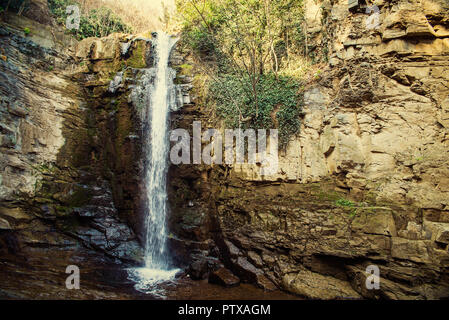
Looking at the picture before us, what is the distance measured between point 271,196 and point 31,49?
9.98 metres

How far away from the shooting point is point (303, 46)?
8836 millimetres

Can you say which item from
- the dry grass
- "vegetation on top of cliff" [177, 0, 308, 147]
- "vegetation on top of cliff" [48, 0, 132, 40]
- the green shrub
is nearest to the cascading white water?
"vegetation on top of cliff" [177, 0, 308, 147]

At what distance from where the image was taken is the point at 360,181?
6340 mm

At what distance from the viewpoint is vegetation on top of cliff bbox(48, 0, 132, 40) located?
1088cm

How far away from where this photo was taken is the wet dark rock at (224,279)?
6118mm

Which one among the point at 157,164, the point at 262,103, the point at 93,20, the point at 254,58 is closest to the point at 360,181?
the point at 262,103

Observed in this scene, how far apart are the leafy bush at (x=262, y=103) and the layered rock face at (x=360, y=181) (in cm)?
41

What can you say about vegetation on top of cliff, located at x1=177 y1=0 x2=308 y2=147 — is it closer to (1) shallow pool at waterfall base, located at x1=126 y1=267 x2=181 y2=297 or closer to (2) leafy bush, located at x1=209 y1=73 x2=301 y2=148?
(2) leafy bush, located at x1=209 y1=73 x2=301 y2=148

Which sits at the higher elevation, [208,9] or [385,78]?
[208,9]

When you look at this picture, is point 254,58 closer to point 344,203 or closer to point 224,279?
point 344,203

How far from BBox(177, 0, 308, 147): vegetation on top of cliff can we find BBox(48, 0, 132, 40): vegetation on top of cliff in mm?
4085

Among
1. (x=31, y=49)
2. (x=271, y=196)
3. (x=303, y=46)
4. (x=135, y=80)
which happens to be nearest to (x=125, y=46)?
(x=135, y=80)

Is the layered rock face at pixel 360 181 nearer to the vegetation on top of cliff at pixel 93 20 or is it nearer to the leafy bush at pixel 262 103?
the leafy bush at pixel 262 103
